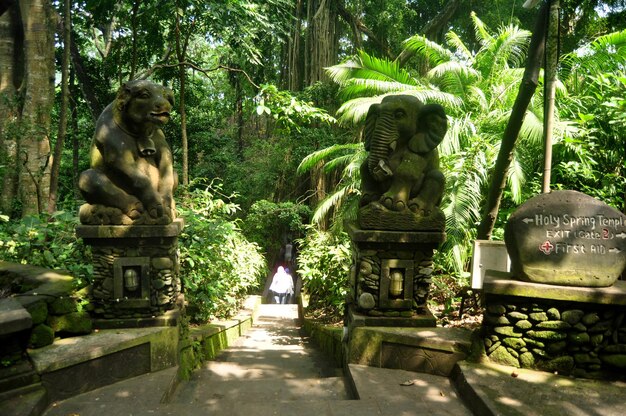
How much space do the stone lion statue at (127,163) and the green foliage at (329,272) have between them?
296cm

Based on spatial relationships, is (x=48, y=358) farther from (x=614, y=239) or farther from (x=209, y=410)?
(x=614, y=239)

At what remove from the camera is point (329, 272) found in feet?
21.4

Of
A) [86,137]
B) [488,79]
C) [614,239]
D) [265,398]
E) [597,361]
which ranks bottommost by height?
[265,398]

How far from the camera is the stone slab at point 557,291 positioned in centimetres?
327

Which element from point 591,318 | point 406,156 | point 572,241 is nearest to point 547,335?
point 591,318

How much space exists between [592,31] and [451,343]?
385 inches

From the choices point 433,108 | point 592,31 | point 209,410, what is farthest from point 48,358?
point 592,31

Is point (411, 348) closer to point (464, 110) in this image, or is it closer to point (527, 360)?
point (527, 360)

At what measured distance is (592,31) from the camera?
1023 centimetres

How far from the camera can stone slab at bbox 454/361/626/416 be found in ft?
9.37

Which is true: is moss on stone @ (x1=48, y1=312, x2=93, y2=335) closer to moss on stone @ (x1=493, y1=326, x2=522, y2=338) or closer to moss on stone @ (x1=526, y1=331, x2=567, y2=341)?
moss on stone @ (x1=493, y1=326, x2=522, y2=338)

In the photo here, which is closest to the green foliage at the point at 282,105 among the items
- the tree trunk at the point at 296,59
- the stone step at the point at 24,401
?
the stone step at the point at 24,401

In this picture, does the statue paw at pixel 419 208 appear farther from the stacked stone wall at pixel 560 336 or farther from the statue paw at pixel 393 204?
the stacked stone wall at pixel 560 336

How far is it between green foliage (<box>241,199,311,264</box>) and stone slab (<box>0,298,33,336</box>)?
748 cm
